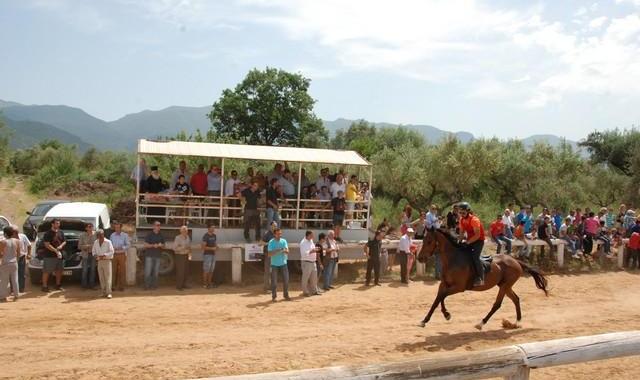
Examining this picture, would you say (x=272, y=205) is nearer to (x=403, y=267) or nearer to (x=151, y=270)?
(x=151, y=270)

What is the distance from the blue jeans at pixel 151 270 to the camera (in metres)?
15.4

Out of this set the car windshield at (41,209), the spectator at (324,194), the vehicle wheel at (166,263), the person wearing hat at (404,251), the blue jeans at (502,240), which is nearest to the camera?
the vehicle wheel at (166,263)

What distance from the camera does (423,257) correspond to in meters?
11.6

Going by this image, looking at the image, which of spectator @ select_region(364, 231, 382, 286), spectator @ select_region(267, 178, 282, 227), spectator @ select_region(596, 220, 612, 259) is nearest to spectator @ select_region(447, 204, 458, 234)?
spectator @ select_region(364, 231, 382, 286)

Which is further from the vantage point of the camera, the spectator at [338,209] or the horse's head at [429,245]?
the spectator at [338,209]

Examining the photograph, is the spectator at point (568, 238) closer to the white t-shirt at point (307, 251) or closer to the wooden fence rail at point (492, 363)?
the white t-shirt at point (307, 251)

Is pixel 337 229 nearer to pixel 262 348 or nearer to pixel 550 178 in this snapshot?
pixel 262 348

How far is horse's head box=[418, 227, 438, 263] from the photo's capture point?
11656 millimetres

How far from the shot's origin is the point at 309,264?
15.4m

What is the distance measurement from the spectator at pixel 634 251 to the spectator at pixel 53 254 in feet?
63.0

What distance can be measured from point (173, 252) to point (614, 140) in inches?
1770

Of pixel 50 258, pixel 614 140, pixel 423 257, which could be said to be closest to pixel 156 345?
pixel 423 257

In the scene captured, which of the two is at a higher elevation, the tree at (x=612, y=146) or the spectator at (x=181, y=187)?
the tree at (x=612, y=146)

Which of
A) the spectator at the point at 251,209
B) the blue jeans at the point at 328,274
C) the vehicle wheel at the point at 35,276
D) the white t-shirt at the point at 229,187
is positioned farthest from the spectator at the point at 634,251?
the vehicle wheel at the point at 35,276
